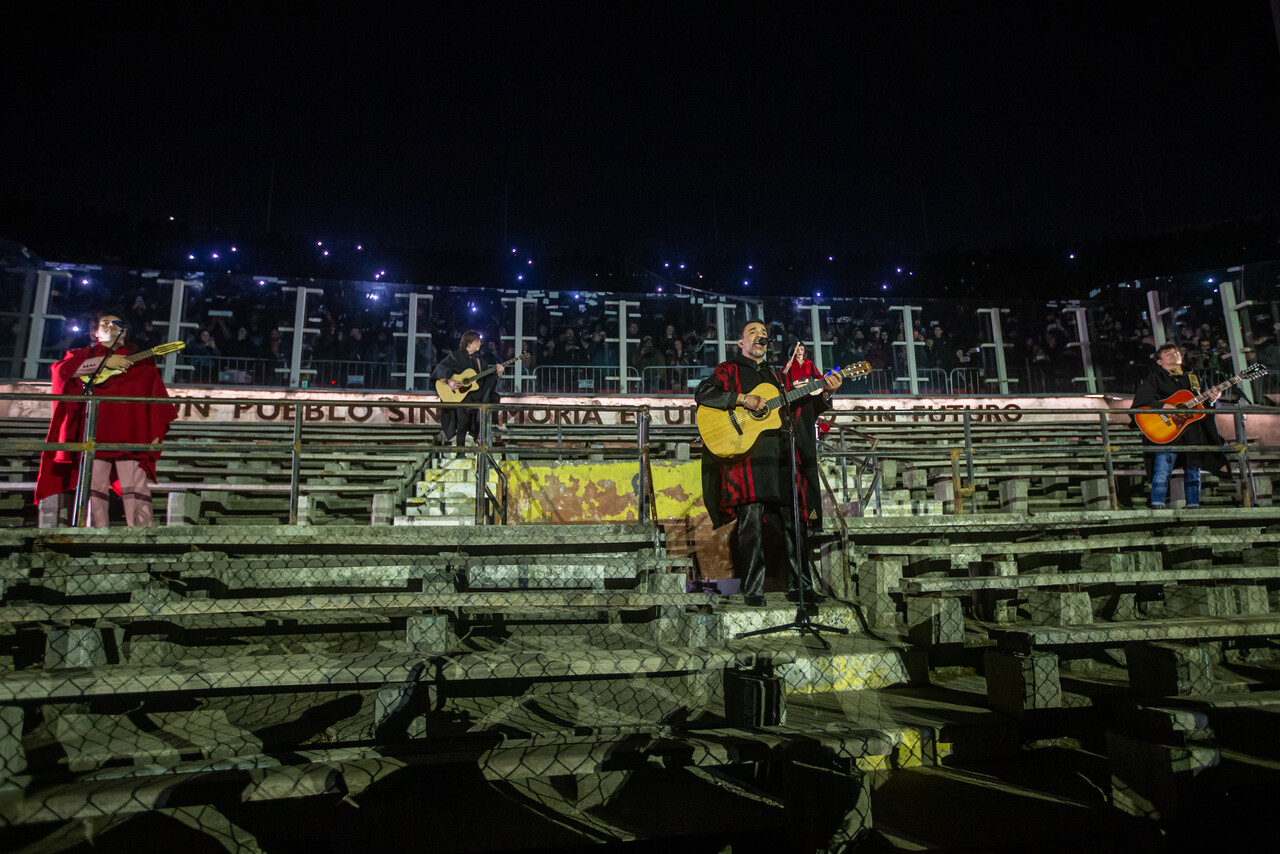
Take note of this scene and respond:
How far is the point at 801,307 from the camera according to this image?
56.9 feet

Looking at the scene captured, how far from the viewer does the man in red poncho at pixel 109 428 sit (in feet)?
17.5

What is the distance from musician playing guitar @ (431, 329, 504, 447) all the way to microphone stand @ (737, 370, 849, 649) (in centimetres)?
520

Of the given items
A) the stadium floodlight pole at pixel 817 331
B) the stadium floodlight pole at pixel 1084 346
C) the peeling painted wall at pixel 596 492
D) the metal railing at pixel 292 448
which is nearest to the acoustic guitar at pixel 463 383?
the metal railing at pixel 292 448

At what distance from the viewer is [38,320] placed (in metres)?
13.4

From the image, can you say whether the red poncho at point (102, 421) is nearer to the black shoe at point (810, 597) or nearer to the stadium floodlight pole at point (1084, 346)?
the black shoe at point (810, 597)

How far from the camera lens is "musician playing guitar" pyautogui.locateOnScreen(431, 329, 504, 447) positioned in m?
8.93

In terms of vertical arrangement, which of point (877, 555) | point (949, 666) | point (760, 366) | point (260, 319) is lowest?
point (949, 666)

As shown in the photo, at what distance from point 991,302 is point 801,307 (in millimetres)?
5235

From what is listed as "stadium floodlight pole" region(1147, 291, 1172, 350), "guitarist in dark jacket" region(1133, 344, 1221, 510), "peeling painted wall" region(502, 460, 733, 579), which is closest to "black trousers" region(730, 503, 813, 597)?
"peeling painted wall" region(502, 460, 733, 579)

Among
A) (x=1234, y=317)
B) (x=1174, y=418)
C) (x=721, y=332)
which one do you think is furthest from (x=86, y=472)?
(x=1234, y=317)

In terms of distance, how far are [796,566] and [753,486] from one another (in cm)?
59

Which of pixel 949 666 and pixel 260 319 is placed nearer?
pixel 949 666

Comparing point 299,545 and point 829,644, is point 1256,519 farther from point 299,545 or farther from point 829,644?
point 299,545

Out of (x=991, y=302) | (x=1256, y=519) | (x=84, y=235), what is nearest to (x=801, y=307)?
(x=991, y=302)
